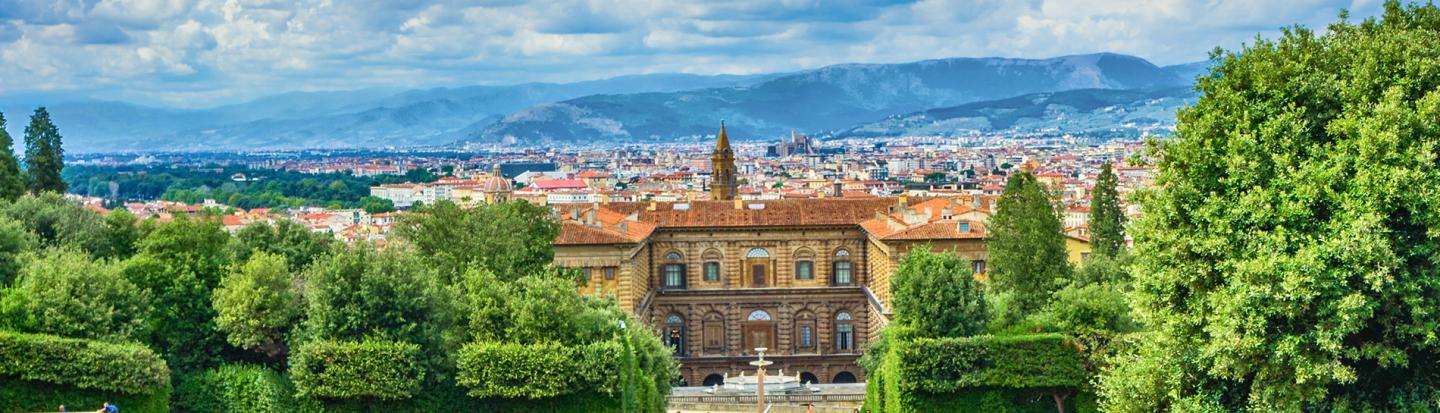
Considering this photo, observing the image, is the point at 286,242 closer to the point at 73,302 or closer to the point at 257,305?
the point at 257,305

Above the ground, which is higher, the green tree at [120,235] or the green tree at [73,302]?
the green tree at [120,235]

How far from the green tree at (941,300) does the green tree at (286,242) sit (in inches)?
724

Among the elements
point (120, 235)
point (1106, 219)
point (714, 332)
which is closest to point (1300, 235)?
point (120, 235)

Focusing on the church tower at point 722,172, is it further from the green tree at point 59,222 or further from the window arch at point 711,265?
the green tree at point 59,222

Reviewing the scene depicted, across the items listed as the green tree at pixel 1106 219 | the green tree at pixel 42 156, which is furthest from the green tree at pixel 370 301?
the green tree at pixel 42 156

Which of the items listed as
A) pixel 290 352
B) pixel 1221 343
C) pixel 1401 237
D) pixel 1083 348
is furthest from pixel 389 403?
pixel 1401 237

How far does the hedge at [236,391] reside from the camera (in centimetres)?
4156

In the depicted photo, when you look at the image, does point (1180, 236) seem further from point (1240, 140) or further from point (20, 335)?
point (20, 335)

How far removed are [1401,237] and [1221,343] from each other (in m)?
3.17

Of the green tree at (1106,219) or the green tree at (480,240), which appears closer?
the green tree at (480,240)

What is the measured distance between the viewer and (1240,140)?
27.5 meters

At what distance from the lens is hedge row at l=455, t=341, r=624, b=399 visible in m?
41.3

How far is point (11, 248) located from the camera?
45062mm

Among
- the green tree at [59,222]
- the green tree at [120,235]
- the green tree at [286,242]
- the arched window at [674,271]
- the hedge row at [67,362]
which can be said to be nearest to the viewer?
the hedge row at [67,362]
